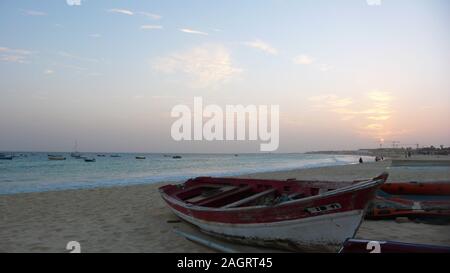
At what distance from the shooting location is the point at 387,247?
13.4 ft

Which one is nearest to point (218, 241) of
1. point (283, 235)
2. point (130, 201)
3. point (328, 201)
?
point (283, 235)

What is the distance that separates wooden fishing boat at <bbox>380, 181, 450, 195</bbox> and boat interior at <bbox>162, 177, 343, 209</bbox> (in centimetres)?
448

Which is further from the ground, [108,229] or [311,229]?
[311,229]

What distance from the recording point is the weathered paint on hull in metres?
5.05

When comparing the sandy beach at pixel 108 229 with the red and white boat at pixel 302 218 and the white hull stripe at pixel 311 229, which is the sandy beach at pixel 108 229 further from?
the white hull stripe at pixel 311 229

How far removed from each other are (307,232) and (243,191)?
335cm

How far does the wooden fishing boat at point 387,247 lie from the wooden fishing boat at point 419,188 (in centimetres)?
703

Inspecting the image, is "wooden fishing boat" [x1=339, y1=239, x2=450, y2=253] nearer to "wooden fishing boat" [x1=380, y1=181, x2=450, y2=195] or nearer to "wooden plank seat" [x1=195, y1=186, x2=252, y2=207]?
"wooden plank seat" [x1=195, y1=186, x2=252, y2=207]

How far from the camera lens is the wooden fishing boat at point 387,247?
3898 millimetres

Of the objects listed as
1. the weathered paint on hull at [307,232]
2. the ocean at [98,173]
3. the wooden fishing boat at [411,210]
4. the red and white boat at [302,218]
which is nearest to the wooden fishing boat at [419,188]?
the wooden fishing boat at [411,210]

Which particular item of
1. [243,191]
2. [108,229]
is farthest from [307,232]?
[108,229]

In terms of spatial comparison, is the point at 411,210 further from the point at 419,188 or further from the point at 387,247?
the point at 387,247
